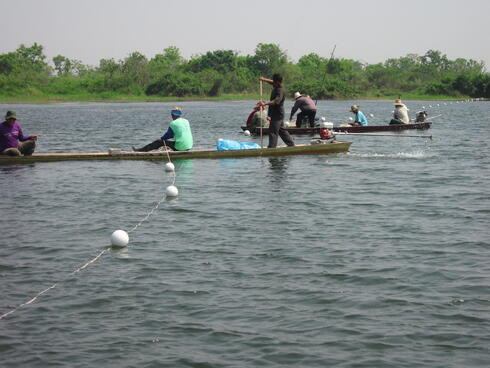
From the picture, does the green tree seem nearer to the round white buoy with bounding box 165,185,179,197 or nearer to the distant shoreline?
the distant shoreline

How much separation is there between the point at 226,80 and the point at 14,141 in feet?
287

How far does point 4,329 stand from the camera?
289 inches

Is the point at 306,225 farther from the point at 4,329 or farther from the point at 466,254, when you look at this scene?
the point at 4,329

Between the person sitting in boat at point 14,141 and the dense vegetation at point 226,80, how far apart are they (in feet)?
232

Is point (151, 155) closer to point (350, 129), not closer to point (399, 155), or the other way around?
point (399, 155)

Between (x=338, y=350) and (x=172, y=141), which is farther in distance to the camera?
(x=172, y=141)

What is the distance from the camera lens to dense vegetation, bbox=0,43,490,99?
9612cm

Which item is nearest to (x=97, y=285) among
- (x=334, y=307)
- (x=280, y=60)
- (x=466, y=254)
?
(x=334, y=307)

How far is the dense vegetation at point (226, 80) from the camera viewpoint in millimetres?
96125

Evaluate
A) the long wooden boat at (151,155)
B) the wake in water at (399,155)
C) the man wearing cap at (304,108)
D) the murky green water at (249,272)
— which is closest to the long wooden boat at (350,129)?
the man wearing cap at (304,108)

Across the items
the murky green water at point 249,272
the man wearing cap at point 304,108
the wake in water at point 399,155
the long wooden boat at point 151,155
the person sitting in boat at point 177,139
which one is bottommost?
the murky green water at point 249,272

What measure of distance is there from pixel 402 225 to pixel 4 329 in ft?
21.8

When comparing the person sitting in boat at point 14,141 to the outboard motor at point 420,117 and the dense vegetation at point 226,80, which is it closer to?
the outboard motor at point 420,117

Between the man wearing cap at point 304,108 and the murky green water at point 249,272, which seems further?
the man wearing cap at point 304,108
